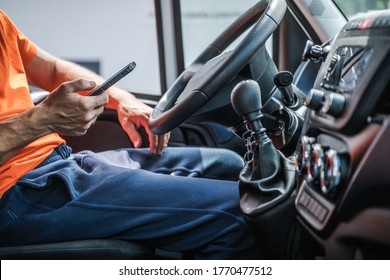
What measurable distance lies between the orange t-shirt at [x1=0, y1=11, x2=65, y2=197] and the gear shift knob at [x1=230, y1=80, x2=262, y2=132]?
50 centimetres

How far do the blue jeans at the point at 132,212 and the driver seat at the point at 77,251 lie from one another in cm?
2

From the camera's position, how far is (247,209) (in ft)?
3.20

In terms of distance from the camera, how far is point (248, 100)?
3.14 ft

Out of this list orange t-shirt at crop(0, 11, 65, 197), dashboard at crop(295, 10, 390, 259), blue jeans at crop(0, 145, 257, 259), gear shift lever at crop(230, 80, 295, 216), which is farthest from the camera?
orange t-shirt at crop(0, 11, 65, 197)

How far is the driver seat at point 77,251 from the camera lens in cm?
108

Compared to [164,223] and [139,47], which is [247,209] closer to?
[164,223]

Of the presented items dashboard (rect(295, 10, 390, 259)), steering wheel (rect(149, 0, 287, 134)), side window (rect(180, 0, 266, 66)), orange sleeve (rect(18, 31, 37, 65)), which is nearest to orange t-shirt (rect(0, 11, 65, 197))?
orange sleeve (rect(18, 31, 37, 65))

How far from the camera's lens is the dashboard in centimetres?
75

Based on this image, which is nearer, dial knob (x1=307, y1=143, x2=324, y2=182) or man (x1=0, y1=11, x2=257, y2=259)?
dial knob (x1=307, y1=143, x2=324, y2=182)

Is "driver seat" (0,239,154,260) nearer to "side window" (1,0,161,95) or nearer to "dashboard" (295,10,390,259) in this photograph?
"dashboard" (295,10,390,259)

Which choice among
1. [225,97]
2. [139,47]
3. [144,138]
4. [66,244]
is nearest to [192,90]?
[225,97]

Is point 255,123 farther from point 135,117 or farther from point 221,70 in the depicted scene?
point 135,117

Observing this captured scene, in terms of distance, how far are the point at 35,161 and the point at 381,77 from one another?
0.77 m

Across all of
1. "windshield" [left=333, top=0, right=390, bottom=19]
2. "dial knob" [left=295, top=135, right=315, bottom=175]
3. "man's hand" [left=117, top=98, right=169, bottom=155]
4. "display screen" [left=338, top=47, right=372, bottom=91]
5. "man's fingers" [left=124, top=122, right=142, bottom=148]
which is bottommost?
"man's fingers" [left=124, top=122, right=142, bottom=148]
